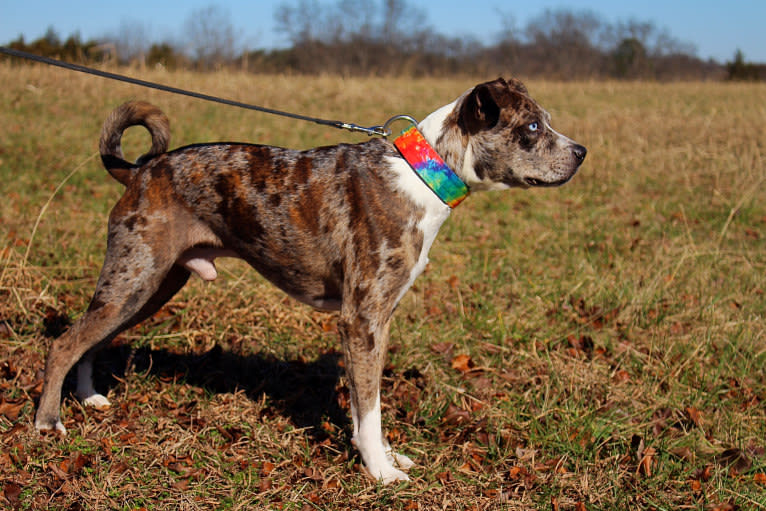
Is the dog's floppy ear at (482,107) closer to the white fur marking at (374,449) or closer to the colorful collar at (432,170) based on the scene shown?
the colorful collar at (432,170)

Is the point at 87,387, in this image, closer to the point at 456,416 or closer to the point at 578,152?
the point at 456,416

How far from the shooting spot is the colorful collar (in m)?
3.40

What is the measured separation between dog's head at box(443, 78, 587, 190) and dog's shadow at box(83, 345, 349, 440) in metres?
1.81

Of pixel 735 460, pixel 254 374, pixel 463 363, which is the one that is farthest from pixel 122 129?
pixel 735 460

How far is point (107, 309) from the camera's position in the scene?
365 cm

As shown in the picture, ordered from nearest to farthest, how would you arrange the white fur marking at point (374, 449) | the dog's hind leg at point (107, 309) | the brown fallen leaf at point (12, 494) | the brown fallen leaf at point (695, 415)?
the brown fallen leaf at point (12, 494), the white fur marking at point (374, 449), the dog's hind leg at point (107, 309), the brown fallen leaf at point (695, 415)

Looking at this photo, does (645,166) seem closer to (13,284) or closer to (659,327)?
(659,327)

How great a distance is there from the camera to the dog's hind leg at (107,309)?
360 centimetres

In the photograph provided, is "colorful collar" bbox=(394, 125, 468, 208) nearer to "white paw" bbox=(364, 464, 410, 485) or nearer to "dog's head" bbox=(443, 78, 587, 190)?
"dog's head" bbox=(443, 78, 587, 190)

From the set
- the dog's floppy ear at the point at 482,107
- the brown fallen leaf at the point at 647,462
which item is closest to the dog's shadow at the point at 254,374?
the brown fallen leaf at the point at 647,462

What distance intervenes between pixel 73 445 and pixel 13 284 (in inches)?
73.3

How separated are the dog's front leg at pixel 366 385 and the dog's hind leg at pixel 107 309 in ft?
3.64

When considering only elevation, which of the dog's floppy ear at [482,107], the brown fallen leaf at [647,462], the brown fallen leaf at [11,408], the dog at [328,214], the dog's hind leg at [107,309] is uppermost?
the dog's floppy ear at [482,107]

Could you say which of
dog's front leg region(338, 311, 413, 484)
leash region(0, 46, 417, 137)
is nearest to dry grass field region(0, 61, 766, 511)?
dog's front leg region(338, 311, 413, 484)
